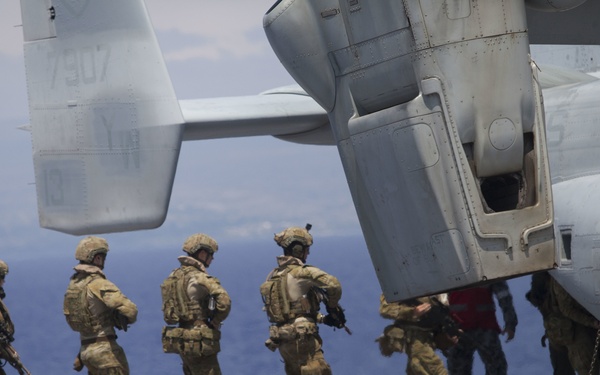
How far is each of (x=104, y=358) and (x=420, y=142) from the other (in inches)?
148

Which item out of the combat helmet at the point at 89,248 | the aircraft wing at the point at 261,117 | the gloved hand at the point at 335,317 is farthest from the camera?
the aircraft wing at the point at 261,117

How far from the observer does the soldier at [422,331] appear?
1229 cm

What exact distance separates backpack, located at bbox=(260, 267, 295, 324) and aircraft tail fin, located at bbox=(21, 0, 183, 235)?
3.85ft

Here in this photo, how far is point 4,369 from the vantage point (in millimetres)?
13055

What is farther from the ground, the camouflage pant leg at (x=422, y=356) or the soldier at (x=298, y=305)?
the soldier at (x=298, y=305)

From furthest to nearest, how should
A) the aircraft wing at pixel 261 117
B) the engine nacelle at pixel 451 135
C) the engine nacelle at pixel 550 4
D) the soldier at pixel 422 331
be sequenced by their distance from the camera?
1. the aircraft wing at pixel 261 117
2. the soldier at pixel 422 331
3. the engine nacelle at pixel 550 4
4. the engine nacelle at pixel 451 135

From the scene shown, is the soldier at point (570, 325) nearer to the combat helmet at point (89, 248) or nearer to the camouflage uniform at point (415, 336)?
the camouflage uniform at point (415, 336)

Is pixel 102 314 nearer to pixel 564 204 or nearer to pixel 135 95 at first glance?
pixel 135 95

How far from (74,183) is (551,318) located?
4.72 metres

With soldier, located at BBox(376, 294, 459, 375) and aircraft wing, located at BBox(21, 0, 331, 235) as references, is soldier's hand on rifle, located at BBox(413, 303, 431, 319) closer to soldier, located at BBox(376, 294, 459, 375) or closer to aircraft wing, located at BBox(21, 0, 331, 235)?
soldier, located at BBox(376, 294, 459, 375)

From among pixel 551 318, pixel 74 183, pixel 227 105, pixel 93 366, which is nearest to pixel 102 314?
pixel 93 366

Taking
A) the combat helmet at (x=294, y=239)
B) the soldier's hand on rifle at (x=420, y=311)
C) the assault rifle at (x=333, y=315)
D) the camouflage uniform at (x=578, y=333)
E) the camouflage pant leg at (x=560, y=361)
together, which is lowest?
the camouflage pant leg at (x=560, y=361)

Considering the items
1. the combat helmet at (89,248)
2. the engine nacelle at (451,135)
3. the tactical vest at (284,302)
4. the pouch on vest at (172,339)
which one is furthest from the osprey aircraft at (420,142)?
the tactical vest at (284,302)

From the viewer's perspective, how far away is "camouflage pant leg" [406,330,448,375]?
12273 mm
